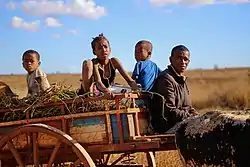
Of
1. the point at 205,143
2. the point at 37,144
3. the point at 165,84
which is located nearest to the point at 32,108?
the point at 37,144

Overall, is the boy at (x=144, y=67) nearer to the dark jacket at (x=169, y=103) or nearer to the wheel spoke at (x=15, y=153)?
the dark jacket at (x=169, y=103)

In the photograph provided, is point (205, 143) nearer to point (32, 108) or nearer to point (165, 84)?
point (165, 84)

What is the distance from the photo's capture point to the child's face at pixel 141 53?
30.5ft

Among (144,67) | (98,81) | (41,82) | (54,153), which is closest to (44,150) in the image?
(54,153)

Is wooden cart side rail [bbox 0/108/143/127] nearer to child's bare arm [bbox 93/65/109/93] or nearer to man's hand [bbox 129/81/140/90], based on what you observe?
man's hand [bbox 129/81/140/90]

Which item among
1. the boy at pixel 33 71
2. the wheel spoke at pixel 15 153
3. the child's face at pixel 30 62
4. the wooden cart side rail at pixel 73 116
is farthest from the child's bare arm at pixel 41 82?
the wheel spoke at pixel 15 153

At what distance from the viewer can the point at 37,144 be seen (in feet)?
24.1

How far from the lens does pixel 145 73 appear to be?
875 centimetres

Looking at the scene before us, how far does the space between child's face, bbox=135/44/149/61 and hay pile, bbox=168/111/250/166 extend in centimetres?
279

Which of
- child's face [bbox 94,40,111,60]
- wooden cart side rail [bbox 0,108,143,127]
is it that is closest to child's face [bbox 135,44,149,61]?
child's face [bbox 94,40,111,60]

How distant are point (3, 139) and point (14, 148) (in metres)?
0.18

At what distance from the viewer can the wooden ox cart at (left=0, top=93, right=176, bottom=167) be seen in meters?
6.90

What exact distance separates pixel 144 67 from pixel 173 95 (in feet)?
5.08

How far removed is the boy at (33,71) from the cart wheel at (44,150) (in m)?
1.13
